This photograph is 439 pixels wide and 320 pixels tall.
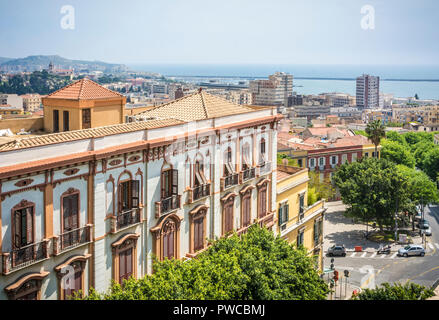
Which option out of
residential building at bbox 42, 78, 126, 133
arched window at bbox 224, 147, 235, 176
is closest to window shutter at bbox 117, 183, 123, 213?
residential building at bbox 42, 78, 126, 133

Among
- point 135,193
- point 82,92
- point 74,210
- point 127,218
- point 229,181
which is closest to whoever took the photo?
point 74,210

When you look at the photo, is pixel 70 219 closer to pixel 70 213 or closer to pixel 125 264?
pixel 70 213

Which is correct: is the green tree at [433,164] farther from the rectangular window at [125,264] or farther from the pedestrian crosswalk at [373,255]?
the rectangular window at [125,264]

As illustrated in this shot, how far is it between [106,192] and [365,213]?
1486 inches

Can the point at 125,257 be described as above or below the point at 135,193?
below

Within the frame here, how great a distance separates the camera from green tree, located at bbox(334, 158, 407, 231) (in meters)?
51.6

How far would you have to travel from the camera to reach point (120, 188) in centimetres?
1964

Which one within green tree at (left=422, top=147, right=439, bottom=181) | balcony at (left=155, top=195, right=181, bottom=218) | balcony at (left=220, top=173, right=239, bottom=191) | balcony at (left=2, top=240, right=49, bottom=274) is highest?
balcony at (left=220, top=173, right=239, bottom=191)

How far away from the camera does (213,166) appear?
24641 mm

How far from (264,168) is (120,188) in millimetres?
10874

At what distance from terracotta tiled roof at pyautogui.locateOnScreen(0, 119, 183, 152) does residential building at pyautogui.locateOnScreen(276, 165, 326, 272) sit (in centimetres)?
1039

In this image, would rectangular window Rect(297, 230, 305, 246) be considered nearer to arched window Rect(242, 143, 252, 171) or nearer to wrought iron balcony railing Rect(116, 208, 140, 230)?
arched window Rect(242, 143, 252, 171)

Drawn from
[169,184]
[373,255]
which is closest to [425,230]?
[373,255]
